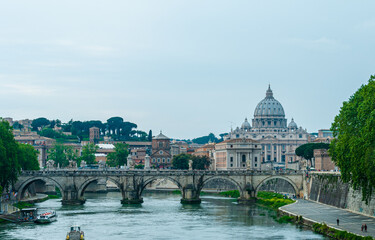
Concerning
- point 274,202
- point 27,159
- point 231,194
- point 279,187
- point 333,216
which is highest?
point 27,159

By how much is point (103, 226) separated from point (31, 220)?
7.78 metres

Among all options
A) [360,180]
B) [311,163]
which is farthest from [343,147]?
[311,163]

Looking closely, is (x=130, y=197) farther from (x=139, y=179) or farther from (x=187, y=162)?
(x=187, y=162)

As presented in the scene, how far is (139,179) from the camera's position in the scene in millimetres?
102000

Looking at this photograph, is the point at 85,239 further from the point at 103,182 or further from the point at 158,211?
the point at 103,182

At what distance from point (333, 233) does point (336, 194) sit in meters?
Result: 22.6

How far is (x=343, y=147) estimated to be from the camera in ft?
220

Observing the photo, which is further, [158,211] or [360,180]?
[158,211]

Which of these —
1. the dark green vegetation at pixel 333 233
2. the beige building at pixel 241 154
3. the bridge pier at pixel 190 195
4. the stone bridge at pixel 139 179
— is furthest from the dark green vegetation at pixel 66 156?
the dark green vegetation at pixel 333 233

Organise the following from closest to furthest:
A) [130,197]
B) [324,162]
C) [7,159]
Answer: [7,159]
[130,197]
[324,162]

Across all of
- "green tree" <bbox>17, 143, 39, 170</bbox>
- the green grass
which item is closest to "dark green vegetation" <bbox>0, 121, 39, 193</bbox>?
"green tree" <bbox>17, 143, 39, 170</bbox>

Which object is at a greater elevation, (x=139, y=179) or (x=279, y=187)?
(x=139, y=179)

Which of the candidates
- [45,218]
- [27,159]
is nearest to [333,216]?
[45,218]

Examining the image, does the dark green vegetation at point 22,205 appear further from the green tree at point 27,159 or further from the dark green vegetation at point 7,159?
the green tree at point 27,159
